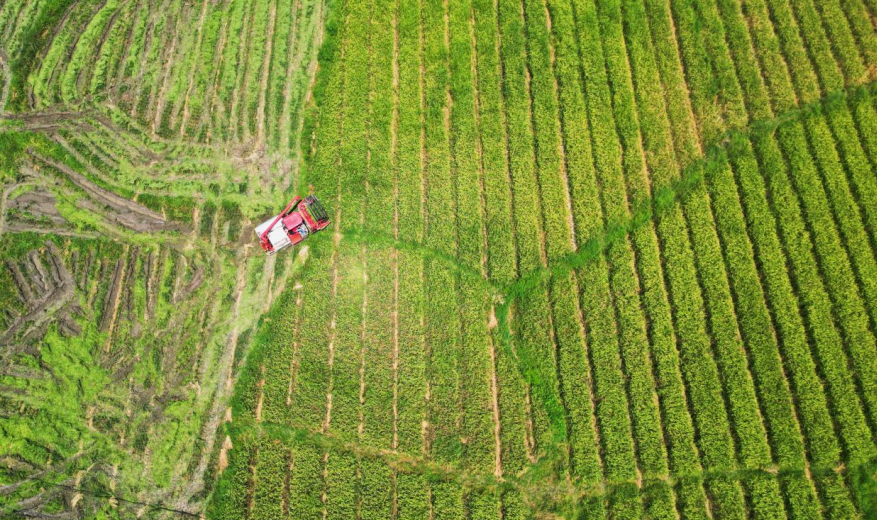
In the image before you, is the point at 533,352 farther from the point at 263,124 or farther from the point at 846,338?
the point at 263,124

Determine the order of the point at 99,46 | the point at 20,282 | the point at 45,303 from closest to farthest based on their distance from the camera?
the point at 45,303 < the point at 20,282 < the point at 99,46

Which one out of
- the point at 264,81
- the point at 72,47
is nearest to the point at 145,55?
the point at 72,47

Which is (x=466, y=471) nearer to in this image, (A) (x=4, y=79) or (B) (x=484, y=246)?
(B) (x=484, y=246)

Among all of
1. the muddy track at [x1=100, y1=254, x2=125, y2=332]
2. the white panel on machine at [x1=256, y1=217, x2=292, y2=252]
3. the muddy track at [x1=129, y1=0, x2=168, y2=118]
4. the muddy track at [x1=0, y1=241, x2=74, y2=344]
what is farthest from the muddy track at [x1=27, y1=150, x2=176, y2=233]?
the white panel on machine at [x1=256, y1=217, x2=292, y2=252]

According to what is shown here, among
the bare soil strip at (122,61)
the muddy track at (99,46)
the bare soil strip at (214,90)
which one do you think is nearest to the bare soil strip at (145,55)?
the bare soil strip at (122,61)

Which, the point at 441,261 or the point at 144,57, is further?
the point at 144,57

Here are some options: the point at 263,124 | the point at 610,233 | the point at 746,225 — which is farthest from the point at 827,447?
the point at 263,124

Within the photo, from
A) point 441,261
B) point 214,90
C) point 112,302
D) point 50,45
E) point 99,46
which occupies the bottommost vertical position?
point 112,302
